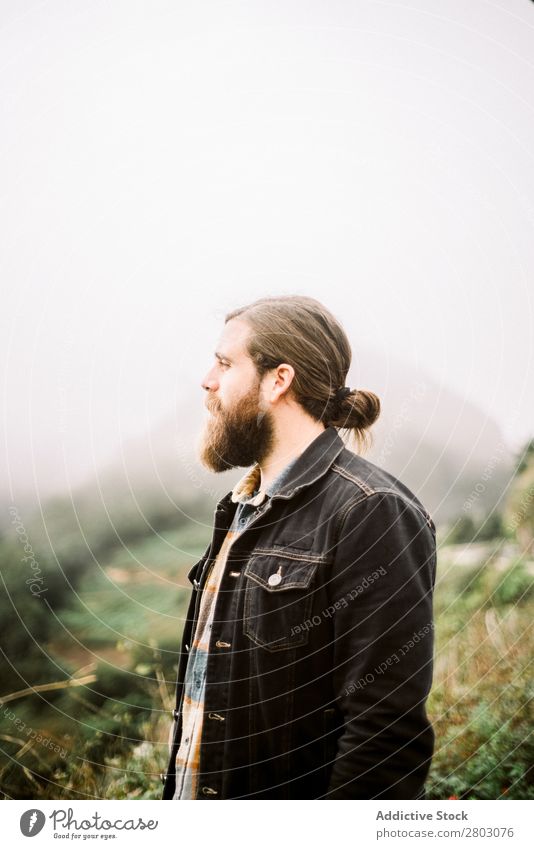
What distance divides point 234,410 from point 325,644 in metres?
0.69

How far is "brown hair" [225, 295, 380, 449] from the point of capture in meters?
1.93

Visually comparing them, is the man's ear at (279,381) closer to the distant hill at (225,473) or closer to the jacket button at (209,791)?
the distant hill at (225,473)

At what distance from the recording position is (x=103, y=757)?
2104mm

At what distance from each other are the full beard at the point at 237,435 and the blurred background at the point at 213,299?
0.23 feet

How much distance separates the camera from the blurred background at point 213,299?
2.14 metres

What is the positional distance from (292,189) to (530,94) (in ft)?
2.89

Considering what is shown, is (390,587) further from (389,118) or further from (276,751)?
(389,118)

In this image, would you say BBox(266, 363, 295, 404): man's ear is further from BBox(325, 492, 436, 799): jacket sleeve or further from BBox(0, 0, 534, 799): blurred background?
BBox(325, 492, 436, 799): jacket sleeve

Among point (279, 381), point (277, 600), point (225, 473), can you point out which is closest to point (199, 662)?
point (277, 600)

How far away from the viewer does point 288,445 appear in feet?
6.27

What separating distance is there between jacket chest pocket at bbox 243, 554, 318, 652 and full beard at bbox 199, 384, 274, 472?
34cm
